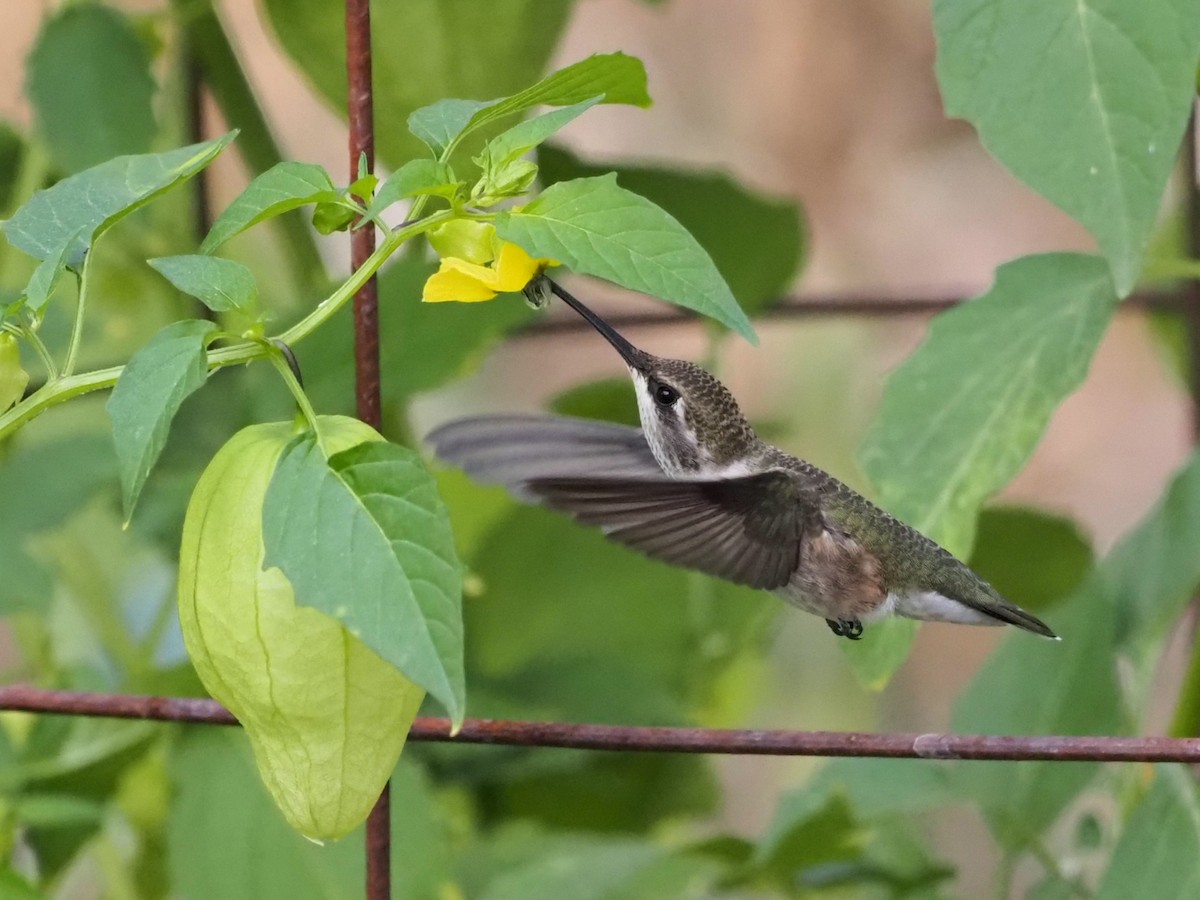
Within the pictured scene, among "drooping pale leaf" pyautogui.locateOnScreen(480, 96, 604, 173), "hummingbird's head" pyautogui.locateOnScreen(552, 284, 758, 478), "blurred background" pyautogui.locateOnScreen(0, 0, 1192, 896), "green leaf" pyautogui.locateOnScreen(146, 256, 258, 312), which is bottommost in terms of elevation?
"blurred background" pyautogui.locateOnScreen(0, 0, 1192, 896)

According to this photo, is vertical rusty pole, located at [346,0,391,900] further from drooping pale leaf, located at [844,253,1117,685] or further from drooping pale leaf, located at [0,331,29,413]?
drooping pale leaf, located at [844,253,1117,685]

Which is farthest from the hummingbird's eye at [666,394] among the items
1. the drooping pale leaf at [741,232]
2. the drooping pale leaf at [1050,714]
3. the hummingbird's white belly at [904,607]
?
the drooping pale leaf at [741,232]

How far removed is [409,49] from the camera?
82 centimetres

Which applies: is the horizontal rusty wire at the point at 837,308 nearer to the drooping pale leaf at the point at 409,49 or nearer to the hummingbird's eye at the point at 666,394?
the drooping pale leaf at the point at 409,49

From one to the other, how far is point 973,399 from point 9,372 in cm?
40

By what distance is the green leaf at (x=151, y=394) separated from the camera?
0.38m

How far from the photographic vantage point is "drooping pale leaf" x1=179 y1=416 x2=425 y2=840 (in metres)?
0.42

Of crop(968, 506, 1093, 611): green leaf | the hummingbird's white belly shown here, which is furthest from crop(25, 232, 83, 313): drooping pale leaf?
crop(968, 506, 1093, 611): green leaf

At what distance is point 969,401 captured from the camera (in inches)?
25.6

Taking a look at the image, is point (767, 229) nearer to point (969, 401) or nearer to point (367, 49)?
point (969, 401)

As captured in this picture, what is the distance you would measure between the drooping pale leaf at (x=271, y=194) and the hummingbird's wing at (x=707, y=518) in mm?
153

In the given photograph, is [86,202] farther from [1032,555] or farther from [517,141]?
[1032,555]

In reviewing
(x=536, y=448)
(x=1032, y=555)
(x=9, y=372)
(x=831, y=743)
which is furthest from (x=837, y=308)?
(x=9, y=372)

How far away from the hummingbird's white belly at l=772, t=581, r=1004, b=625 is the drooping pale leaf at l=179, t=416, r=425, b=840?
254 mm
